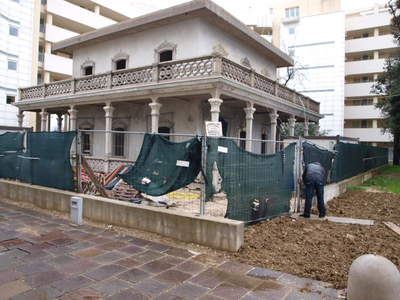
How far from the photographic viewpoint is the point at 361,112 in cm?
4191

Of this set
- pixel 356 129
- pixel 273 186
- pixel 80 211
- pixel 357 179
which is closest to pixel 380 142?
pixel 356 129

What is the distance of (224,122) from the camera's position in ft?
56.9

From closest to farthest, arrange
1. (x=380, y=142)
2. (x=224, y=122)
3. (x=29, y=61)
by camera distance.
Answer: (x=224, y=122) → (x=29, y=61) → (x=380, y=142)

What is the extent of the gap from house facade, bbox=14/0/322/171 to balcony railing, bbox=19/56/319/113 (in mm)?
44

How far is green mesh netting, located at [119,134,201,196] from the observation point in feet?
19.6

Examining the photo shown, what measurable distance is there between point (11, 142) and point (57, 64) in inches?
1018

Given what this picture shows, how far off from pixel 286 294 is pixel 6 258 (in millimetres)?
4169

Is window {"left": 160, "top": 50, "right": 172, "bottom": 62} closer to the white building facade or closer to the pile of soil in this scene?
the pile of soil

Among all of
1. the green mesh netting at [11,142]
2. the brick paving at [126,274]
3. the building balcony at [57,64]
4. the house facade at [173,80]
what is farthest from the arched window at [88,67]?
the brick paving at [126,274]

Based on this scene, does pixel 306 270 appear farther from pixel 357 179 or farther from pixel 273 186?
pixel 357 179

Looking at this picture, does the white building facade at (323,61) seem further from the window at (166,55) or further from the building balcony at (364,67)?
the window at (166,55)

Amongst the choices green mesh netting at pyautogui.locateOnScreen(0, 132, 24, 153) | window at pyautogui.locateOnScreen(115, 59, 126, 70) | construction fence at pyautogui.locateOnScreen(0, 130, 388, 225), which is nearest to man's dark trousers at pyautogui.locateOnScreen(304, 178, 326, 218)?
construction fence at pyautogui.locateOnScreen(0, 130, 388, 225)

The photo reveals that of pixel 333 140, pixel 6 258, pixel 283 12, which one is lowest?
pixel 6 258

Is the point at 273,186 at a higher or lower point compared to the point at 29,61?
lower
